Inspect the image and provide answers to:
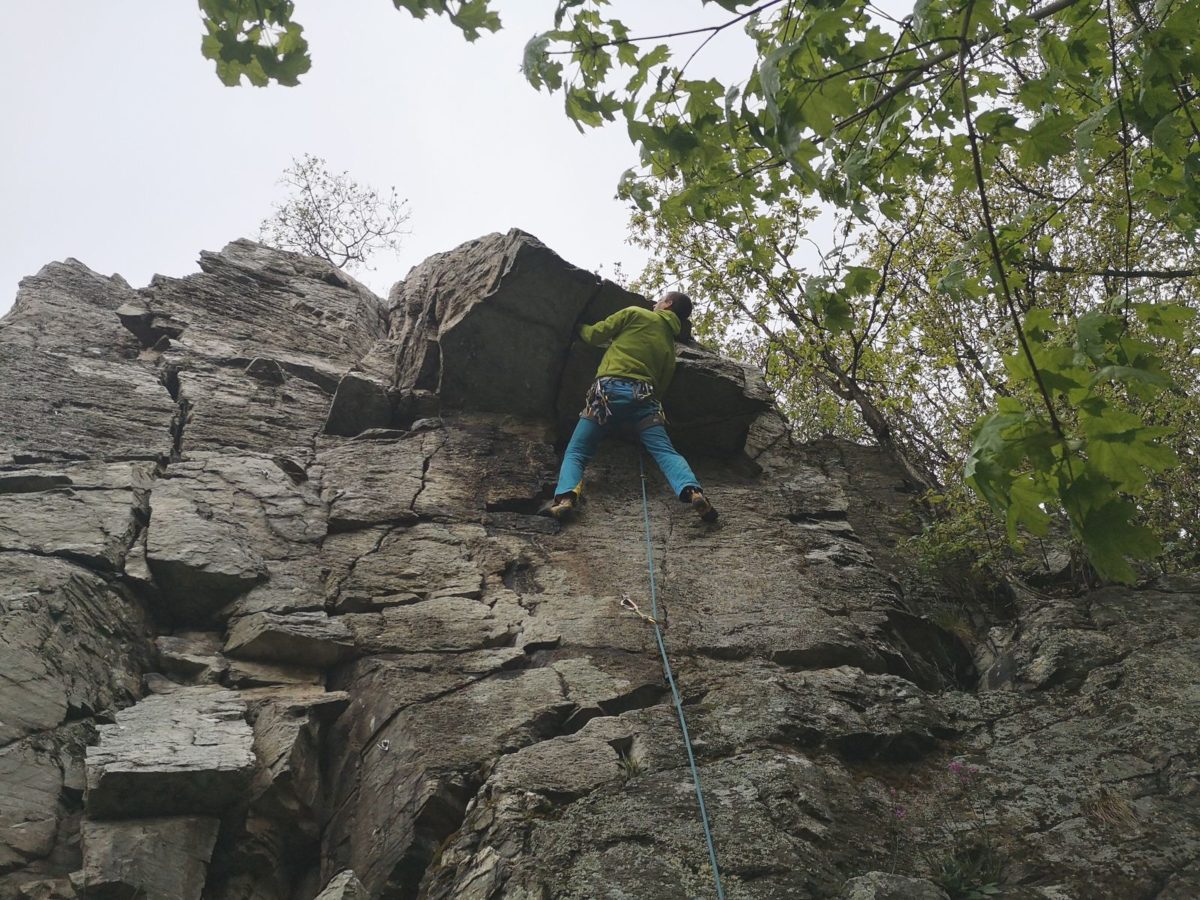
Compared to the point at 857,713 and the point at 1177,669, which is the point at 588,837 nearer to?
the point at 857,713

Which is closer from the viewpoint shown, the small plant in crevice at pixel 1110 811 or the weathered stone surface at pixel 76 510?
the small plant in crevice at pixel 1110 811

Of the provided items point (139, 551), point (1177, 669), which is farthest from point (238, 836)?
point (1177, 669)

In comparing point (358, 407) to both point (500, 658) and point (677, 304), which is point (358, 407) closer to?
point (677, 304)

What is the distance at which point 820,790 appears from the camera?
5281 mm

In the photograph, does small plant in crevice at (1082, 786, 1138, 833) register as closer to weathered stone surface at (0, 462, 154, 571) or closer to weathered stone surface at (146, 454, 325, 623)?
weathered stone surface at (146, 454, 325, 623)

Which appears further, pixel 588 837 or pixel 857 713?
pixel 857 713

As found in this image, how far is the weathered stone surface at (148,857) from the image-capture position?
15.3 feet

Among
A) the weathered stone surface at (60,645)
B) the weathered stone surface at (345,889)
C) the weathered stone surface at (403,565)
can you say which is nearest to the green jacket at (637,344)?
the weathered stone surface at (403,565)

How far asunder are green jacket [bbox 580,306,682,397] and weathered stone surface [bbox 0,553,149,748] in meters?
4.55

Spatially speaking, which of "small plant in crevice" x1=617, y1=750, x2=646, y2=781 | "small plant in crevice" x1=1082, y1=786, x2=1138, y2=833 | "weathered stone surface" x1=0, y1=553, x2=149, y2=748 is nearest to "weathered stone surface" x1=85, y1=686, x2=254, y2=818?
"weathered stone surface" x1=0, y1=553, x2=149, y2=748

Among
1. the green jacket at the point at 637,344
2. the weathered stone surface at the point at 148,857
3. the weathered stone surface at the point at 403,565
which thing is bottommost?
the weathered stone surface at the point at 148,857

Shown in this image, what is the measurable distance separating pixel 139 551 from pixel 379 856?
3.22 metres

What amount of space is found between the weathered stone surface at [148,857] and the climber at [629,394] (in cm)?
423

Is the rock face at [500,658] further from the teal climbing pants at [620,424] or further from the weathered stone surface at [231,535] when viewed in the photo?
the teal climbing pants at [620,424]
